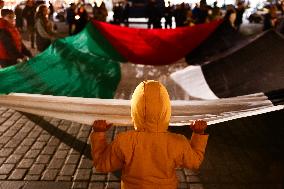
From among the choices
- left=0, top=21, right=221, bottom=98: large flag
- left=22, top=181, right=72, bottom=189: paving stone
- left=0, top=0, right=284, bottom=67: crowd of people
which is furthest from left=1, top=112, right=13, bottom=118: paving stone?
left=0, top=0, right=284, bottom=67: crowd of people

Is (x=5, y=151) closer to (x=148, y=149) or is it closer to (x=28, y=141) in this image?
(x=28, y=141)

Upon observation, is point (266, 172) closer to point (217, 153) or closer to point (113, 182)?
point (217, 153)

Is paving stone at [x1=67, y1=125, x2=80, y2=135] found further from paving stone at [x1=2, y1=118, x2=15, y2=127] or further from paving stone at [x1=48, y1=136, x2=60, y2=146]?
paving stone at [x1=2, y1=118, x2=15, y2=127]

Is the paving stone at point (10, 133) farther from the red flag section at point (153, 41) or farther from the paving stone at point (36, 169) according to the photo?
the red flag section at point (153, 41)

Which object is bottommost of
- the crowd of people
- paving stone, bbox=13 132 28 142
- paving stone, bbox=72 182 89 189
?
the crowd of people

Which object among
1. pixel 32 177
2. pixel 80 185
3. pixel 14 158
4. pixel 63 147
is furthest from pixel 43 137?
pixel 80 185

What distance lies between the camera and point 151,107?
2607 millimetres

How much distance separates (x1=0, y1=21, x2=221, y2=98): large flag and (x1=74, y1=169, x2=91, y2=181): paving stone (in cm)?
156

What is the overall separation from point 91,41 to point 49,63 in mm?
2057

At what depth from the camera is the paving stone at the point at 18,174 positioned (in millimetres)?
4816

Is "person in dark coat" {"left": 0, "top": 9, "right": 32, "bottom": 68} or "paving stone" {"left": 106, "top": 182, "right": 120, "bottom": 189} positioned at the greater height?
"person in dark coat" {"left": 0, "top": 9, "right": 32, "bottom": 68}

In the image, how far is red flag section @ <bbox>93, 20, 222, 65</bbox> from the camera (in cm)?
937

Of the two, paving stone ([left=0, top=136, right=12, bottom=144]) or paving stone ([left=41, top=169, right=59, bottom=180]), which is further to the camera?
paving stone ([left=0, top=136, right=12, bottom=144])

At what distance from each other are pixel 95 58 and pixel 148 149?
6.08m
